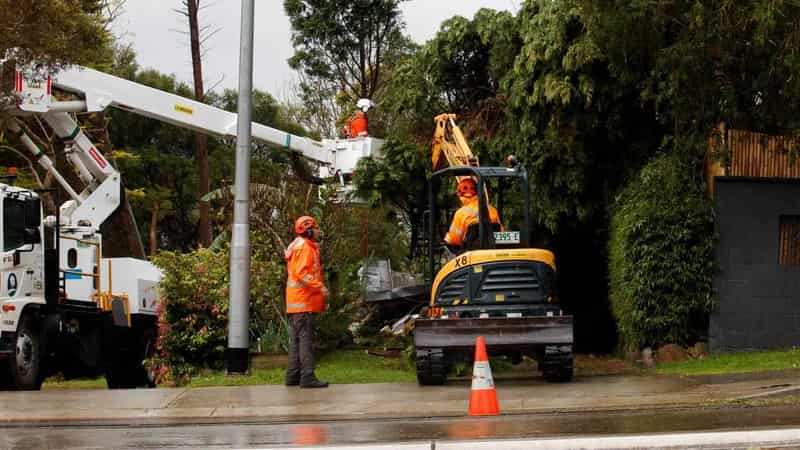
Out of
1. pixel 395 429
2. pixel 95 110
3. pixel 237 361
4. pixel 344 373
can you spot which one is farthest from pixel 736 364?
pixel 95 110

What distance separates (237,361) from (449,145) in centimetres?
524

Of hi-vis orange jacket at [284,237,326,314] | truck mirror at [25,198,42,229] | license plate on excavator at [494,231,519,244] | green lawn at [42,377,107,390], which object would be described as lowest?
green lawn at [42,377,107,390]

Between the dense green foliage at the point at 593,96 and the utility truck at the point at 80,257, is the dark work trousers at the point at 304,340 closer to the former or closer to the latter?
the utility truck at the point at 80,257

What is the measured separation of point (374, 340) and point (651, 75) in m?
5.82

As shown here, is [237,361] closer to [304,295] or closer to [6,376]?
[304,295]

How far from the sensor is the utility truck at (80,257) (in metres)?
16.5

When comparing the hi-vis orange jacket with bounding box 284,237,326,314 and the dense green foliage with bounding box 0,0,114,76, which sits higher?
the dense green foliage with bounding box 0,0,114,76

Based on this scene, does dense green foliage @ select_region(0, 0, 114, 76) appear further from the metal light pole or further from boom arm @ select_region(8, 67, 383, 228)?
the metal light pole

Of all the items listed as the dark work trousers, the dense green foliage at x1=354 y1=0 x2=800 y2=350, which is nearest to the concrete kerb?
the dark work trousers

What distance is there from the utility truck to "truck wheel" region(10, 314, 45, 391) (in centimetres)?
2

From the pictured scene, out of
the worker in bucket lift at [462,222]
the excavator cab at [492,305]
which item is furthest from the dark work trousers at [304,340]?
the worker in bucket lift at [462,222]

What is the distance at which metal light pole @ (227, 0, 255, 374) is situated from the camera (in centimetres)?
1522

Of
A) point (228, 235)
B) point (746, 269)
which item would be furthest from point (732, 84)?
point (228, 235)

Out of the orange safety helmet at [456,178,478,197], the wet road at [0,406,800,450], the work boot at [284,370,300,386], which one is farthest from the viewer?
the orange safety helmet at [456,178,478,197]
